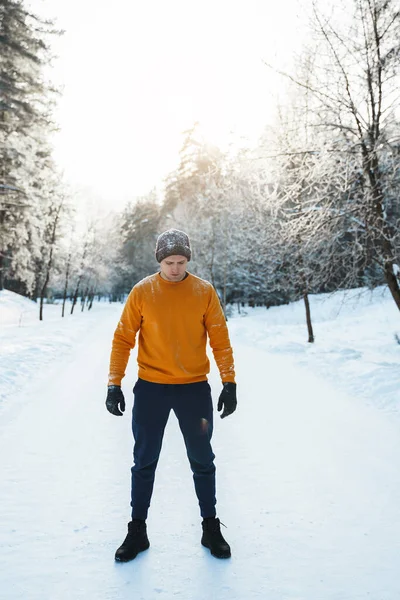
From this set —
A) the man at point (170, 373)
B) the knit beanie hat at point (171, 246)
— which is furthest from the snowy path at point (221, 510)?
the knit beanie hat at point (171, 246)

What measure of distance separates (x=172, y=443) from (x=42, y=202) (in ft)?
66.1

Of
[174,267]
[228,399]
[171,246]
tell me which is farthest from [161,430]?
[171,246]

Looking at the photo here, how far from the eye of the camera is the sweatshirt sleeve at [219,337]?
2.75m

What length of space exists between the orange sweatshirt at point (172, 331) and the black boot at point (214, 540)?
38.6 inches

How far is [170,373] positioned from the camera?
2.64 meters

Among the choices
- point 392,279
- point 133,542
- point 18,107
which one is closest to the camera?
point 133,542

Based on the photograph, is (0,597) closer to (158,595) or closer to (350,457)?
(158,595)

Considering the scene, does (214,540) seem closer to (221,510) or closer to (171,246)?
(221,510)

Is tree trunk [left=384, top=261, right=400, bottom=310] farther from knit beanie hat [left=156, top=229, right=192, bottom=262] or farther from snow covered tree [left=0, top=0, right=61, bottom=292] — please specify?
snow covered tree [left=0, top=0, right=61, bottom=292]

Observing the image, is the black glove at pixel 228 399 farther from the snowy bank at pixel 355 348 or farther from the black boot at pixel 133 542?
the snowy bank at pixel 355 348

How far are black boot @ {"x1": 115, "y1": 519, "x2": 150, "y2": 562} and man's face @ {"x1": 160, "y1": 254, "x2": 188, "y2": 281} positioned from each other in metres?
1.71

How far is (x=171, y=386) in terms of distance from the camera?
8.62 feet

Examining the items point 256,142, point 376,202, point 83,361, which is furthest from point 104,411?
point 256,142

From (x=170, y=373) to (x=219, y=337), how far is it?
45 centimetres
